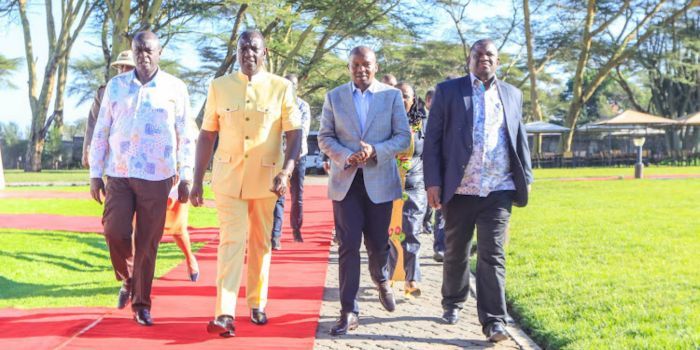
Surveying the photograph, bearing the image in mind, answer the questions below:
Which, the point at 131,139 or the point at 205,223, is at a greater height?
the point at 131,139

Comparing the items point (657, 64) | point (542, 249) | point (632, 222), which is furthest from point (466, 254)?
point (657, 64)

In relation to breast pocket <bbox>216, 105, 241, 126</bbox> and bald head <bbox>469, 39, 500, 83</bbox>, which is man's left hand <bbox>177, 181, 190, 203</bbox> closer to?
breast pocket <bbox>216, 105, 241, 126</bbox>

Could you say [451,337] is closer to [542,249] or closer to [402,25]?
[542,249]

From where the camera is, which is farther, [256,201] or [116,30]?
[116,30]

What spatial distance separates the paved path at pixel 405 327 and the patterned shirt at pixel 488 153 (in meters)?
0.90

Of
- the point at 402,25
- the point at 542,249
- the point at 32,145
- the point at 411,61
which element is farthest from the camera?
the point at 411,61

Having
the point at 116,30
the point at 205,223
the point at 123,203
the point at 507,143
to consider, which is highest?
the point at 116,30

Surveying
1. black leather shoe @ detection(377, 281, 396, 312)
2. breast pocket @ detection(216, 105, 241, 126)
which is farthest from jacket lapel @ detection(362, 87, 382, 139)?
black leather shoe @ detection(377, 281, 396, 312)

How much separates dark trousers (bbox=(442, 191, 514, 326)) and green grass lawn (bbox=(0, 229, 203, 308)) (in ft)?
8.15

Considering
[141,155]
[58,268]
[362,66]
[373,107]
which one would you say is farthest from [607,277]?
[58,268]

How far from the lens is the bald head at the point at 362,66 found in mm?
5539

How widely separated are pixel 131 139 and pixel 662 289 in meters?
4.11

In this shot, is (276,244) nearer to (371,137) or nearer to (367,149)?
(371,137)

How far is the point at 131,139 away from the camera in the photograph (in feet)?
17.8
